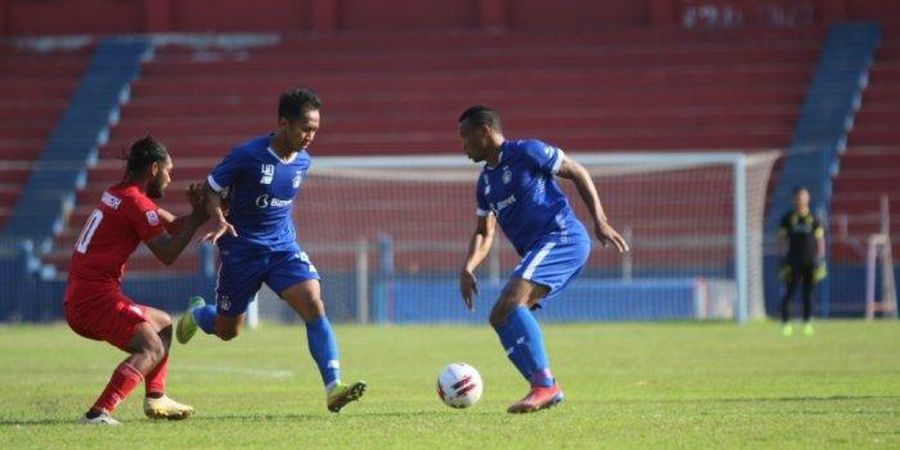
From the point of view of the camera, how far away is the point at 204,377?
54.5 feet

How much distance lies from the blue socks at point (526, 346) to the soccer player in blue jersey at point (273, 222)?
1.09m

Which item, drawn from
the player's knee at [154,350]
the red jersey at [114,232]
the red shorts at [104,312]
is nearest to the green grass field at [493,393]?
the player's knee at [154,350]

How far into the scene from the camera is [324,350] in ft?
37.6

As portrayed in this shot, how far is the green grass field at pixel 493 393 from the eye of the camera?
985cm

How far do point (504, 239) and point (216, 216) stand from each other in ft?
66.1

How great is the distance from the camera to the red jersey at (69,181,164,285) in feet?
36.0

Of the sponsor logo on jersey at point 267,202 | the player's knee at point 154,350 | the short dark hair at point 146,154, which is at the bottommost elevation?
the player's knee at point 154,350

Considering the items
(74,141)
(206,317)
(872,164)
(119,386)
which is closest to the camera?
(119,386)

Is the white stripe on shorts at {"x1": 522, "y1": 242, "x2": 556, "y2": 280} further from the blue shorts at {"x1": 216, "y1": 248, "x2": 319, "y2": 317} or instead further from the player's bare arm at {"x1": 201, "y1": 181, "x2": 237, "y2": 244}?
the player's bare arm at {"x1": 201, "y1": 181, "x2": 237, "y2": 244}

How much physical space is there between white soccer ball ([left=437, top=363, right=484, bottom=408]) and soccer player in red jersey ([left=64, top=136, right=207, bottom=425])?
1.75 metres

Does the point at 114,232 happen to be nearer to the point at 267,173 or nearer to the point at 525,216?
the point at 267,173

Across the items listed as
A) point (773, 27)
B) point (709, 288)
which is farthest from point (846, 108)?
point (709, 288)

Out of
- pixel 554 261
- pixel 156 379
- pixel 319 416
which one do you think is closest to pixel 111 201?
pixel 156 379

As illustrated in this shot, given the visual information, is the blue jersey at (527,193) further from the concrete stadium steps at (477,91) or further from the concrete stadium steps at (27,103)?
the concrete stadium steps at (27,103)
